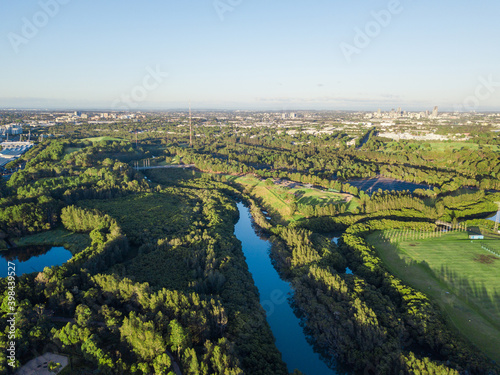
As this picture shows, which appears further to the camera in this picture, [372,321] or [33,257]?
[33,257]

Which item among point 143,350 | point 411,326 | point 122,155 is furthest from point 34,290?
point 122,155

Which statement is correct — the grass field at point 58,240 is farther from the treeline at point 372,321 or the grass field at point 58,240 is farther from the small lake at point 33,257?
the treeline at point 372,321

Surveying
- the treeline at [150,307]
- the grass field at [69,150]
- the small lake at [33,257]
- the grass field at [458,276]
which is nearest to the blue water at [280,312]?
the treeline at [150,307]

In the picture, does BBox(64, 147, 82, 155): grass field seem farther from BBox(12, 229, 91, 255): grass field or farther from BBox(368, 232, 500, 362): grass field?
BBox(368, 232, 500, 362): grass field

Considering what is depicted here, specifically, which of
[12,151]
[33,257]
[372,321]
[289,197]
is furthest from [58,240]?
[12,151]

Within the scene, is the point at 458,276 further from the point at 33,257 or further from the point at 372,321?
the point at 33,257

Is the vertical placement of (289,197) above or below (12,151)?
below

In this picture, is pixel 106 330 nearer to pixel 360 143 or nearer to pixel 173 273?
pixel 173 273
